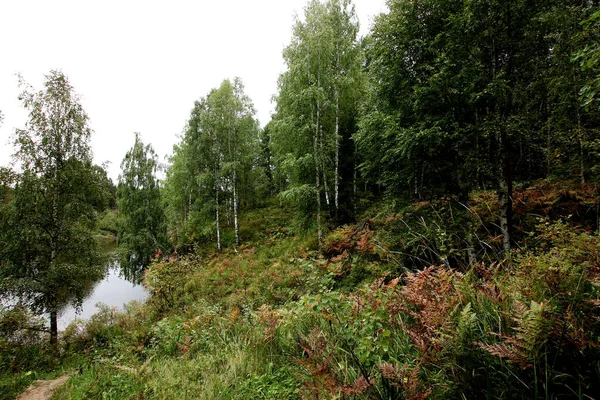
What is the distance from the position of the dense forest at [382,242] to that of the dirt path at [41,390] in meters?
0.27

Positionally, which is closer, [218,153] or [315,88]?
[315,88]

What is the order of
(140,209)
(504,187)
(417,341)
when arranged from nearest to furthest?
(417,341), (504,187), (140,209)

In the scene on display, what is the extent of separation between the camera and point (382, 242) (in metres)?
6.34

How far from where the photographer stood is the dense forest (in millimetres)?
1792

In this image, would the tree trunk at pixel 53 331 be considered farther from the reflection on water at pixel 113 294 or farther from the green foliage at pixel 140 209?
the green foliage at pixel 140 209

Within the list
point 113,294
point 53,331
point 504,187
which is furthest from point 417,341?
point 113,294

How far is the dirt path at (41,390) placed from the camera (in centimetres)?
410

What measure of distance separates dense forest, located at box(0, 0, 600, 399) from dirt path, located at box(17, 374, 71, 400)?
27cm

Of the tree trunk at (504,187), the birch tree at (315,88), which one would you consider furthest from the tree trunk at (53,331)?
the tree trunk at (504,187)

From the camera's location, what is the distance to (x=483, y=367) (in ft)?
5.24

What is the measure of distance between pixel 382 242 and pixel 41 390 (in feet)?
24.3

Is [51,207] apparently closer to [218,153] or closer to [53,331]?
[53,331]

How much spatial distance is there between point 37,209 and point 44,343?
3.99 metres

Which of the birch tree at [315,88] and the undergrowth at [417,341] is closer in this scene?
the undergrowth at [417,341]
